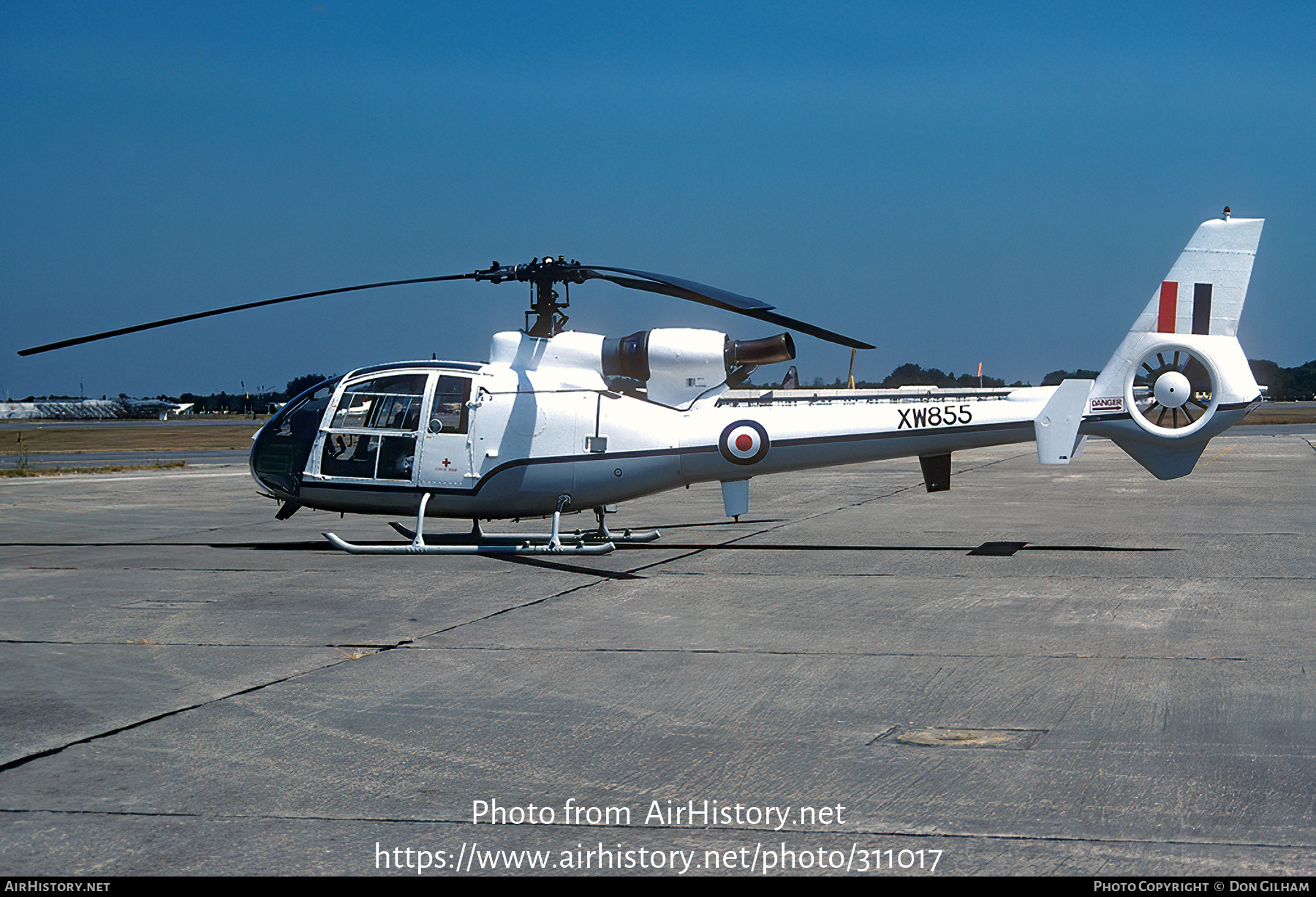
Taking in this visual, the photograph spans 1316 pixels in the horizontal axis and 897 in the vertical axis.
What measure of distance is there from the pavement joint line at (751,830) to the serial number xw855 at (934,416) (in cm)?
937

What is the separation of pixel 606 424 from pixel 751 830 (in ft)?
30.9

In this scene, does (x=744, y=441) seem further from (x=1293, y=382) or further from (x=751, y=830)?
(x=1293, y=382)

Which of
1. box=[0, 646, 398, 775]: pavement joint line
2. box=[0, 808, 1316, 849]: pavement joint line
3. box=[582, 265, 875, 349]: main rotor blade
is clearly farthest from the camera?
A: box=[582, 265, 875, 349]: main rotor blade

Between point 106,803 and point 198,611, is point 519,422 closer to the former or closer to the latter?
point 198,611

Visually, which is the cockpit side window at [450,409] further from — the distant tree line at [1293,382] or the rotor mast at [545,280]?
the distant tree line at [1293,382]

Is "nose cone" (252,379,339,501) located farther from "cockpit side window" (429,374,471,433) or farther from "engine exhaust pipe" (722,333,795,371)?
"engine exhaust pipe" (722,333,795,371)

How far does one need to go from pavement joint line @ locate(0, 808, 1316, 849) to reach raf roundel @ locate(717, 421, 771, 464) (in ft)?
30.3

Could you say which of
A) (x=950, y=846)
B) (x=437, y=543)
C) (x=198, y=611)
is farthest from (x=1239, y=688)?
(x=437, y=543)

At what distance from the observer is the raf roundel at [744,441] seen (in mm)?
14008

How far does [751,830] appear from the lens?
491 cm

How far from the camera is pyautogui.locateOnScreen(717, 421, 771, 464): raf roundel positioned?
14008mm

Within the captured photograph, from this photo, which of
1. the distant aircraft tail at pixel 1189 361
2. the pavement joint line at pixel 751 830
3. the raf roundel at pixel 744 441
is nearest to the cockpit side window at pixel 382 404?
the raf roundel at pixel 744 441

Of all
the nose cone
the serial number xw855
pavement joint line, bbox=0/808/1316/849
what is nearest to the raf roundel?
the serial number xw855

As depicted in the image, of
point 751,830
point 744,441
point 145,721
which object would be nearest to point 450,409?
point 744,441
